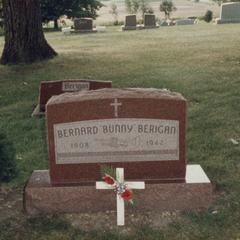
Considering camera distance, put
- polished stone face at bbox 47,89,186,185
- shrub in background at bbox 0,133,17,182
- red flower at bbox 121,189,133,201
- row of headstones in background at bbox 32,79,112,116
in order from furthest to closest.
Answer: row of headstones in background at bbox 32,79,112,116, shrub in background at bbox 0,133,17,182, polished stone face at bbox 47,89,186,185, red flower at bbox 121,189,133,201

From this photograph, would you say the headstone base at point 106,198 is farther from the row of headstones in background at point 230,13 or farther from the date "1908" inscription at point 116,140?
the row of headstones in background at point 230,13

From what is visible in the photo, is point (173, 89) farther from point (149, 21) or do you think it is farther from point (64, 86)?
point (149, 21)

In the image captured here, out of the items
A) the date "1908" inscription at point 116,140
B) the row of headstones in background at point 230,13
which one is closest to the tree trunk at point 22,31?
the date "1908" inscription at point 116,140

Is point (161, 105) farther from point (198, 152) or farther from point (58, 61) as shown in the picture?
point (58, 61)

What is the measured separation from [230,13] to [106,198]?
105ft

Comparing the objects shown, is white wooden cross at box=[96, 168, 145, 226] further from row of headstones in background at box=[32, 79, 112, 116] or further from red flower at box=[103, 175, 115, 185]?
row of headstones in background at box=[32, 79, 112, 116]

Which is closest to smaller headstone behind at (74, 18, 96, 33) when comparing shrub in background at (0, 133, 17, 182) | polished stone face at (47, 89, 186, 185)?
shrub in background at (0, 133, 17, 182)

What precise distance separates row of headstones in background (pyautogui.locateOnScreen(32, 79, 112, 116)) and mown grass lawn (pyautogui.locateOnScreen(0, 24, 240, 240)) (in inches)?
15.6

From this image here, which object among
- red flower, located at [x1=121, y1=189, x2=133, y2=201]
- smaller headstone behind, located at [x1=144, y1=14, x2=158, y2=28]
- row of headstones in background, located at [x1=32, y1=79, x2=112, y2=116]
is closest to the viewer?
red flower, located at [x1=121, y1=189, x2=133, y2=201]

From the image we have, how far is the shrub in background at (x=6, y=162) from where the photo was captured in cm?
596

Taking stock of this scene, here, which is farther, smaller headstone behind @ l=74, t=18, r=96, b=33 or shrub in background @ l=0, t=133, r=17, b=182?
smaller headstone behind @ l=74, t=18, r=96, b=33

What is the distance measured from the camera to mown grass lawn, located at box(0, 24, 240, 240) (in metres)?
5.36

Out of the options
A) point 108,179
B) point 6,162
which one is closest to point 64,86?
point 6,162

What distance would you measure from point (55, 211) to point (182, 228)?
140 cm
